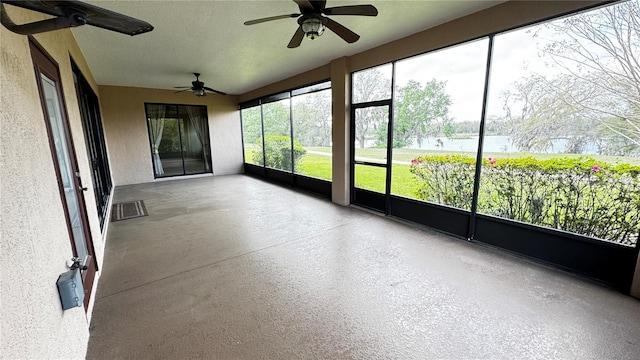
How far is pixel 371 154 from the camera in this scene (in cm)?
479

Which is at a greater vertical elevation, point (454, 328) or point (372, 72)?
point (372, 72)

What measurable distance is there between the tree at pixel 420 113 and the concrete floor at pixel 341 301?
1.52m

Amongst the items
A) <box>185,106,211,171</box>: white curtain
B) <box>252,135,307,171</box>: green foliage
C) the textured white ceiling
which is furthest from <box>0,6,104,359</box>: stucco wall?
<box>185,106,211,171</box>: white curtain

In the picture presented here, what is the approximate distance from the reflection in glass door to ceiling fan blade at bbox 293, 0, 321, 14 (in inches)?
93.2

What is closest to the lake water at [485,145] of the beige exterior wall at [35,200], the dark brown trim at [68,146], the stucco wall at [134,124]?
the beige exterior wall at [35,200]

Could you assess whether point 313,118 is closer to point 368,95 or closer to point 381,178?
point 368,95

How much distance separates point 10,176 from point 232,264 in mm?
2138

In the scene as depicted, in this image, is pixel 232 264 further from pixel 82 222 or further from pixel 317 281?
pixel 82 222

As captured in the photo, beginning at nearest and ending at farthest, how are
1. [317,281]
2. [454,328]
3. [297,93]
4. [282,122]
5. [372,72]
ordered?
[454,328], [317,281], [372,72], [297,93], [282,122]

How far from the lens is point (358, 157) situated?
5.00 meters

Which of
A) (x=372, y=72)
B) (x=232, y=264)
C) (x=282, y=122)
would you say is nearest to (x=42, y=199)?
(x=232, y=264)

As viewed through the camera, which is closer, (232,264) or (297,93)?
(232,264)

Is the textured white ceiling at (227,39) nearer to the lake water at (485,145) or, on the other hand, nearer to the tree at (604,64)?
the tree at (604,64)

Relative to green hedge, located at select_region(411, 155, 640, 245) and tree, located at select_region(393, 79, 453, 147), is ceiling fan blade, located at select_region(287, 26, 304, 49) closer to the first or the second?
tree, located at select_region(393, 79, 453, 147)
